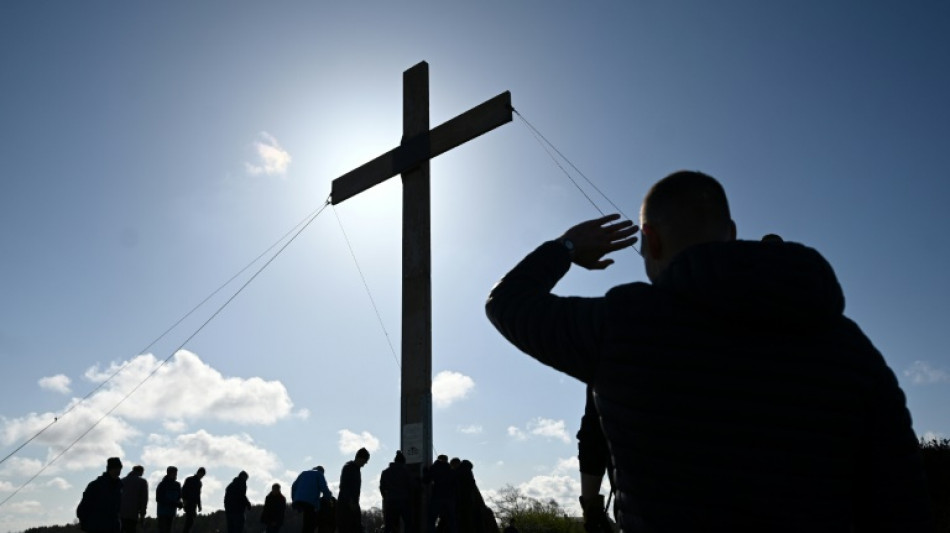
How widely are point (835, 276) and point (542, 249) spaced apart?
67cm

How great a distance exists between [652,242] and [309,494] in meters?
9.47

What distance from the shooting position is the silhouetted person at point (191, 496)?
12125 mm

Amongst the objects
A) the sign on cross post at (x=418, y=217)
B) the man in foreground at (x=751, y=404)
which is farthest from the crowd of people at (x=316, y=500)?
the man in foreground at (x=751, y=404)

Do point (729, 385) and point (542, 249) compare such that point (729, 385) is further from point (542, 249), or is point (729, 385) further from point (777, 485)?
point (542, 249)

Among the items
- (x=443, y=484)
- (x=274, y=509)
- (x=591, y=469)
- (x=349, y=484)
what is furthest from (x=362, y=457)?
(x=591, y=469)

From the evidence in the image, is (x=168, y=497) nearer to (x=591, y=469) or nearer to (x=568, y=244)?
(x=591, y=469)

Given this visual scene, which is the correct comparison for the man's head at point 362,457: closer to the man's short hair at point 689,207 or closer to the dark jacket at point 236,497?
the dark jacket at point 236,497

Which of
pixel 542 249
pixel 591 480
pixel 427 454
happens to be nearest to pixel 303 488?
pixel 427 454

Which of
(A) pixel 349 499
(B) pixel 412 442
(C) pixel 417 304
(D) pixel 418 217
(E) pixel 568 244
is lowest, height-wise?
(A) pixel 349 499

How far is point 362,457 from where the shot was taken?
9797 mm

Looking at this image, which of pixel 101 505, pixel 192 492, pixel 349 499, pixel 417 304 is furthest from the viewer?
pixel 192 492

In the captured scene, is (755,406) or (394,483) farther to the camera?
(394,483)

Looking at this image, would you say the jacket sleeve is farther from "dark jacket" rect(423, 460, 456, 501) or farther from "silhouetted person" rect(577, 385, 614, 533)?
"dark jacket" rect(423, 460, 456, 501)

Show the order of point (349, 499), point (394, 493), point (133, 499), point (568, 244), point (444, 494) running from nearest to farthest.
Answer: point (568, 244)
point (394, 493)
point (444, 494)
point (349, 499)
point (133, 499)
